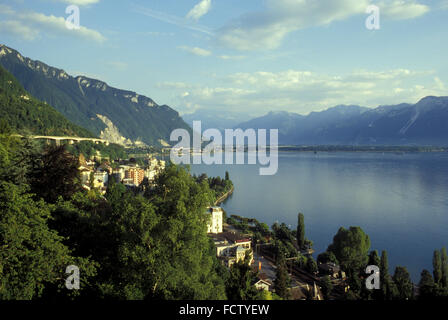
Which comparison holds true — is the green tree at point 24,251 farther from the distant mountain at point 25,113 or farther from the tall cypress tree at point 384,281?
the distant mountain at point 25,113

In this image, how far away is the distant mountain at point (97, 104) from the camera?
49.2 metres

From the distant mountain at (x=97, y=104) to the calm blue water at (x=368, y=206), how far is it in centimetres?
3796

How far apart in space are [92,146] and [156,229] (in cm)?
2468

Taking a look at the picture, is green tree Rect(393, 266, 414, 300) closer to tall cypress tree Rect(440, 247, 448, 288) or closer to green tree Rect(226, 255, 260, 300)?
tall cypress tree Rect(440, 247, 448, 288)

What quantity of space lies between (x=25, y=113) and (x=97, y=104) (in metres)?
46.3

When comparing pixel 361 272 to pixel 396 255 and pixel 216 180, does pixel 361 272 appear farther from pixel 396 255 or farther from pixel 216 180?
pixel 216 180

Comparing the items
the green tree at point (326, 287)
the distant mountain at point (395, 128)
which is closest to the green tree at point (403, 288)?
the green tree at point (326, 287)

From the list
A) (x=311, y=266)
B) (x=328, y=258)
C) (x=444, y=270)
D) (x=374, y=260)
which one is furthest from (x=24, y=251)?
(x=444, y=270)

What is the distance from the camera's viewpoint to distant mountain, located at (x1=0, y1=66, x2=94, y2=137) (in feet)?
67.1

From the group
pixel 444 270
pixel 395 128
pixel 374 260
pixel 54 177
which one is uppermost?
pixel 395 128

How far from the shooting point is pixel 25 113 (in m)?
21.5

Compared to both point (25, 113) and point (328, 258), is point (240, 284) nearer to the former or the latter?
point (328, 258)
